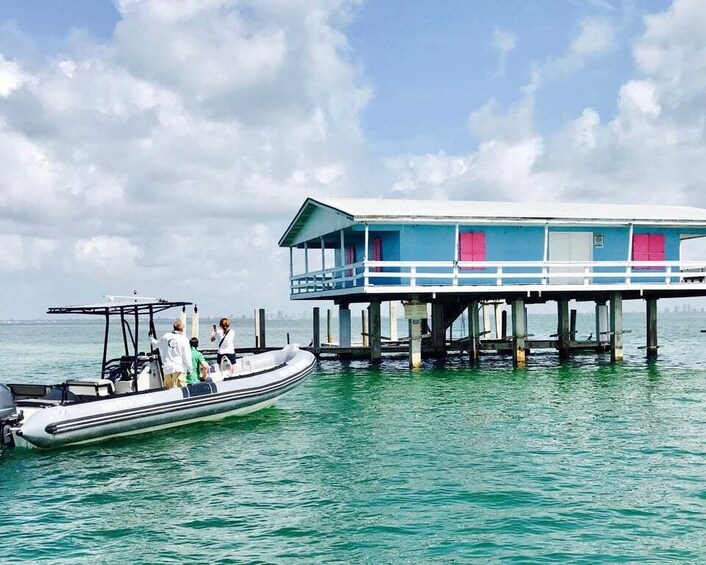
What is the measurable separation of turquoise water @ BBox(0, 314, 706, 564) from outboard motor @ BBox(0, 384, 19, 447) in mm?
443

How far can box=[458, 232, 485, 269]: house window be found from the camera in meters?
26.6

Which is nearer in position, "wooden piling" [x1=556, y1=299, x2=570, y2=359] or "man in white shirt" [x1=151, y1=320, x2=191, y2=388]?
"man in white shirt" [x1=151, y1=320, x2=191, y2=388]

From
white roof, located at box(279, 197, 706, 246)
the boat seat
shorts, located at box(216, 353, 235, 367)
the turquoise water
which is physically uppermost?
white roof, located at box(279, 197, 706, 246)

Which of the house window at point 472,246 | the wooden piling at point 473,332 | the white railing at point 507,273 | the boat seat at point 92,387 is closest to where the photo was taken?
the boat seat at point 92,387

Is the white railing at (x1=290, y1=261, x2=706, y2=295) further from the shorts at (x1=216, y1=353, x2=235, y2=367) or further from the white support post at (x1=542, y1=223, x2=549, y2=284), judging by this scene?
the shorts at (x1=216, y1=353, x2=235, y2=367)

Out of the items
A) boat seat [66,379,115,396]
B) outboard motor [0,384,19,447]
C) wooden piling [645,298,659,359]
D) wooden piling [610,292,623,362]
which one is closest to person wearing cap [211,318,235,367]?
boat seat [66,379,115,396]

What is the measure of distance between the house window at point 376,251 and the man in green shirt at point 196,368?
10.1 meters

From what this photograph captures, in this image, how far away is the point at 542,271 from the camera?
2742 cm

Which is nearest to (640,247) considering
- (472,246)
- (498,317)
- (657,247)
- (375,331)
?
(657,247)

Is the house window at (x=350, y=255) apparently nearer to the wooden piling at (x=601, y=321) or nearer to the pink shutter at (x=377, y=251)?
the pink shutter at (x=377, y=251)

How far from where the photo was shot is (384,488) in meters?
11.9

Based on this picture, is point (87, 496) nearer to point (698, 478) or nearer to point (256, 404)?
point (256, 404)

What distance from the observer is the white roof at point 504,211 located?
25.5 metres

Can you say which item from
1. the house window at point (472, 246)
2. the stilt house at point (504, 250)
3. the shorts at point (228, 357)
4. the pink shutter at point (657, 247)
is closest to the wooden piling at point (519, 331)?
the stilt house at point (504, 250)
